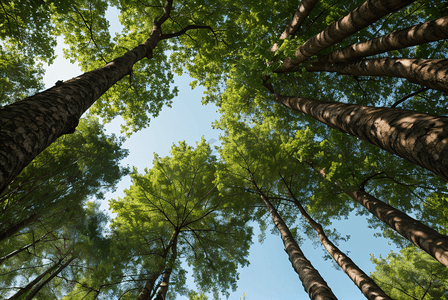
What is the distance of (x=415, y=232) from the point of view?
13.0 ft

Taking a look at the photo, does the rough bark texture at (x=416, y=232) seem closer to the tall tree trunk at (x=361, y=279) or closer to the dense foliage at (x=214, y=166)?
the dense foliage at (x=214, y=166)

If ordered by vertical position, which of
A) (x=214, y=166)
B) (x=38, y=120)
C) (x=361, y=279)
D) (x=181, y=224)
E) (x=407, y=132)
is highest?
(x=214, y=166)

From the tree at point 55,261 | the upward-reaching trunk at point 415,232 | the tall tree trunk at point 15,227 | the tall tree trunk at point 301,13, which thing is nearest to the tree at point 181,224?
the tree at point 55,261

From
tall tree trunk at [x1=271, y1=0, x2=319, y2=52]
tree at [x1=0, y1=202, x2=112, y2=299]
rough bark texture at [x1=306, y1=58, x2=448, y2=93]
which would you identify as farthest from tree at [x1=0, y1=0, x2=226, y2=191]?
tree at [x1=0, y1=202, x2=112, y2=299]

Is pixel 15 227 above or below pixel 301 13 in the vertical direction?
below

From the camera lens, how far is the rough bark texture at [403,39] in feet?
10.1

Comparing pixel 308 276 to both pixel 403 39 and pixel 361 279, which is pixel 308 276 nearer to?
pixel 361 279

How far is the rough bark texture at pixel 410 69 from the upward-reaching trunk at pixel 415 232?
9.48 ft

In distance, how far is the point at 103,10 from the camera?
675 centimetres

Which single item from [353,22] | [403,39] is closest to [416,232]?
[403,39]

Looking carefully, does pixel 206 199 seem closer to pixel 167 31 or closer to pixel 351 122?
pixel 351 122

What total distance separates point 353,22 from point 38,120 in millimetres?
5331

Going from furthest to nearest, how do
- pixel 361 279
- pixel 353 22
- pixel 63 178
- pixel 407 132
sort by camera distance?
1. pixel 63 178
2. pixel 361 279
3. pixel 353 22
4. pixel 407 132

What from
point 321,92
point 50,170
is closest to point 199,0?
point 321,92
